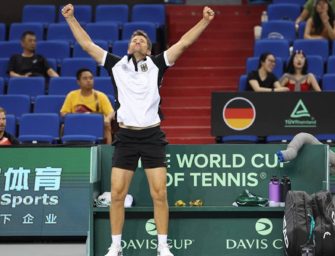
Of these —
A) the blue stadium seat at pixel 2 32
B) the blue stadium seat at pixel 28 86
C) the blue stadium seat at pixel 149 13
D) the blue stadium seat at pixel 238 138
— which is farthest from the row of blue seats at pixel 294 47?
the blue stadium seat at pixel 2 32

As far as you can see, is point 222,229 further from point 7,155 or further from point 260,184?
point 7,155

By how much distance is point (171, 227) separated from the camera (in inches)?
334

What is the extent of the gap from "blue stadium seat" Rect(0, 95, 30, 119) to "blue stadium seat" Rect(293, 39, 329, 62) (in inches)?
164

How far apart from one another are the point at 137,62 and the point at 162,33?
7297 mm

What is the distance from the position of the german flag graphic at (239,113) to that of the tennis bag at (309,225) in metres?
3.75

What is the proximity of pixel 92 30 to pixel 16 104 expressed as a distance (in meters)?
2.61

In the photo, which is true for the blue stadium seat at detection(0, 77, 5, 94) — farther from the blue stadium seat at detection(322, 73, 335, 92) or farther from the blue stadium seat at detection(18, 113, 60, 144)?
the blue stadium seat at detection(322, 73, 335, 92)

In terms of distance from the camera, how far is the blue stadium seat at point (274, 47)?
14.3m

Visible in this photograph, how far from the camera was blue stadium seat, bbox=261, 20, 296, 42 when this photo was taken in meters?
15.0

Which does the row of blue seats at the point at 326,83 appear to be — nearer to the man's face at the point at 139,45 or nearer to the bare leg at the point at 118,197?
the man's face at the point at 139,45

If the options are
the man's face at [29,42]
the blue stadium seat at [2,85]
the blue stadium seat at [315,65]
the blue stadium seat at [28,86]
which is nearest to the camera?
the blue stadium seat at [315,65]

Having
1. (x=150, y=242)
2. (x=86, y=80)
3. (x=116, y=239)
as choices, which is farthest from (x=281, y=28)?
(x=116, y=239)

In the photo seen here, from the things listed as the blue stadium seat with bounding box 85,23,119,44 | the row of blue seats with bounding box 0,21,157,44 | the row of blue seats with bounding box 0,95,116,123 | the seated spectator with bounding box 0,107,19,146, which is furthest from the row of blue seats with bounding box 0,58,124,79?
the seated spectator with bounding box 0,107,19,146

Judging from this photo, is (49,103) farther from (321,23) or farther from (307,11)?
(307,11)
